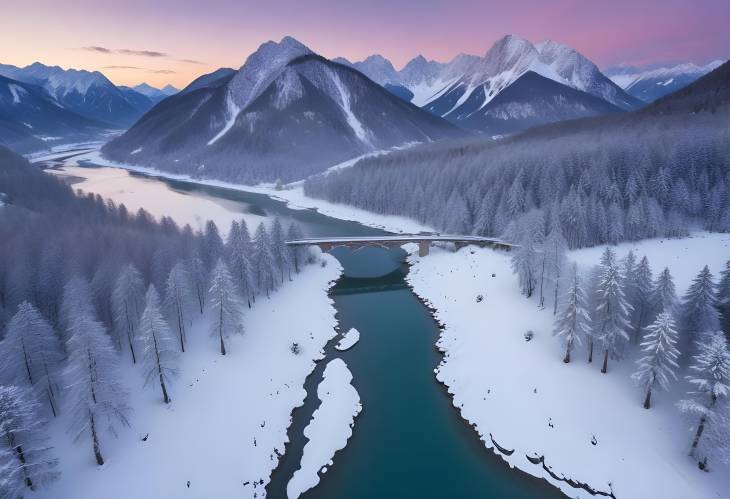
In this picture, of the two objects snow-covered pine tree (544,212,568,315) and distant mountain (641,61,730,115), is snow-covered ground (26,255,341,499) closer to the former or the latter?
snow-covered pine tree (544,212,568,315)

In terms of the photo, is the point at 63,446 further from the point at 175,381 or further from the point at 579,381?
the point at 579,381

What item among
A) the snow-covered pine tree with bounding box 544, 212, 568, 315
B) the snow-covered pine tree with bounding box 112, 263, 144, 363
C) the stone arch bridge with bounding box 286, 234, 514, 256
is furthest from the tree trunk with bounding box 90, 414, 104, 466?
the stone arch bridge with bounding box 286, 234, 514, 256

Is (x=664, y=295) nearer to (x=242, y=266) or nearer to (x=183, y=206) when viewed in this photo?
(x=242, y=266)

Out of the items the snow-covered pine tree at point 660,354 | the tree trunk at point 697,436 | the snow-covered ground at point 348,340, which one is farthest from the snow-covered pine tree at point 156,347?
the tree trunk at point 697,436

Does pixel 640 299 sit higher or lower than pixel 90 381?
higher

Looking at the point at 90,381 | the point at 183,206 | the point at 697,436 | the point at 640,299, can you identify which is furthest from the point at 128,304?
the point at 183,206

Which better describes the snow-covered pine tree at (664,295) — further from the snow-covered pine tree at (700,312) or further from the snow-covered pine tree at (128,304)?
the snow-covered pine tree at (128,304)

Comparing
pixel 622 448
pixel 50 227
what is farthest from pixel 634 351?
pixel 50 227
